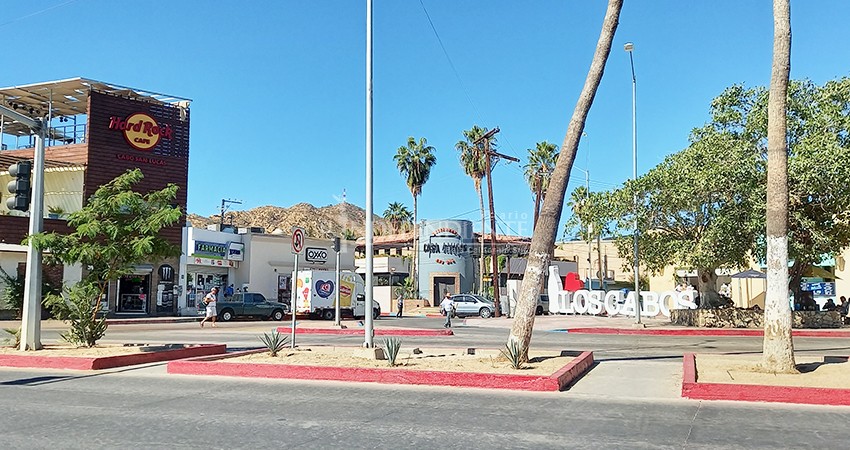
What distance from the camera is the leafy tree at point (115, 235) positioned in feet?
51.0

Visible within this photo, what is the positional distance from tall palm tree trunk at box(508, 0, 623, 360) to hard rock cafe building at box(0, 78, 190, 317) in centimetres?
2945

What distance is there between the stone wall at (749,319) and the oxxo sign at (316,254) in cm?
2990

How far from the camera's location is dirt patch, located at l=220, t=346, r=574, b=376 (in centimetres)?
1252

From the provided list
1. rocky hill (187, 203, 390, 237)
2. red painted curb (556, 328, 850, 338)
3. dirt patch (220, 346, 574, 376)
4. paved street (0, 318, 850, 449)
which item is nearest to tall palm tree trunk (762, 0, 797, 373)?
paved street (0, 318, 850, 449)

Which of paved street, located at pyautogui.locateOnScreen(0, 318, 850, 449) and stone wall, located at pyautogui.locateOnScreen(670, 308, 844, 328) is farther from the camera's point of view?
stone wall, located at pyautogui.locateOnScreen(670, 308, 844, 328)

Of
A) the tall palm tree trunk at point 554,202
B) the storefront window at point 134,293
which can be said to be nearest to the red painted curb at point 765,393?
the tall palm tree trunk at point 554,202

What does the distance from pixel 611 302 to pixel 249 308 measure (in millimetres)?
19169

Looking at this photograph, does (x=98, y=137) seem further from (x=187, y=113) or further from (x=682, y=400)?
(x=682, y=400)

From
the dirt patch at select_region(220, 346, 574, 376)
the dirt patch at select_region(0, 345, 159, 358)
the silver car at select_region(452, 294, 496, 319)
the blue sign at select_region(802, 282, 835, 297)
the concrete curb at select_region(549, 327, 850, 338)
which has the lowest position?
the concrete curb at select_region(549, 327, 850, 338)

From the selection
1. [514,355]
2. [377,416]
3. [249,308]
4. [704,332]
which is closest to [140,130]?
[249,308]

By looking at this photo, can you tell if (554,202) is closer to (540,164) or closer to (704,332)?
(704,332)

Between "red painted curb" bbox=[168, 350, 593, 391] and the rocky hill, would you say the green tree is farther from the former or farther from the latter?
the rocky hill

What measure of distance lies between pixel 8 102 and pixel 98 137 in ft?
29.5

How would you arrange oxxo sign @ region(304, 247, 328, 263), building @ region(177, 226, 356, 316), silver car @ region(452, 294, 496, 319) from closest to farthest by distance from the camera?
1. silver car @ region(452, 294, 496, 319)
2. building @ region(177, 226, 356, 316)
3. oxxo sign @ region(304, 247, 328, 263)
